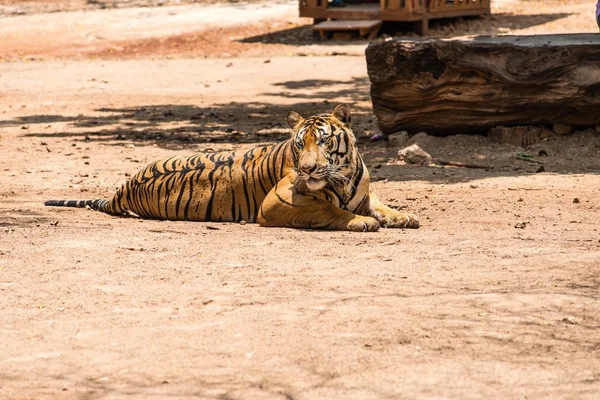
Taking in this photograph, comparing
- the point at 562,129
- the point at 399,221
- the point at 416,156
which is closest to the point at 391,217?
the point at 399,221

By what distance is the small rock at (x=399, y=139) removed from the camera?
1154 centimetres

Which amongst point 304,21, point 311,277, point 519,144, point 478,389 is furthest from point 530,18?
point 478,389

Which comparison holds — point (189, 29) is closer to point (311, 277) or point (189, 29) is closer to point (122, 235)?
point (122, 235)

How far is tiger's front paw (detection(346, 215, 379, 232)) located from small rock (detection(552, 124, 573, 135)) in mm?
3777

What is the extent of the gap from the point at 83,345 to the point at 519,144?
22.0 feet

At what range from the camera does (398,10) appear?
21.7 metres

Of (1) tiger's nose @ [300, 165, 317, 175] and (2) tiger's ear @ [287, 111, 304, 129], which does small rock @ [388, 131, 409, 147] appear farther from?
(1) tiger's nose @ [300, 165, 317, 175]

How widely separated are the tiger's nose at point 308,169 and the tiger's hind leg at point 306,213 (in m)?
0.28

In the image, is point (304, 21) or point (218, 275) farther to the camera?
point (304, 21)

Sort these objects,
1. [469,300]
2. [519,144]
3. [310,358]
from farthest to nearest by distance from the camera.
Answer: [519,144] → [469,300] → [310,358]

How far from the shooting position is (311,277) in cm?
629

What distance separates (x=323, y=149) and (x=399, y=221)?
752 millimetres

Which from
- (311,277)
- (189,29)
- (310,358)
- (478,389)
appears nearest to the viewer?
(478,389)

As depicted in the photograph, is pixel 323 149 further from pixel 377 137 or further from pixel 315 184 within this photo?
pixel 377 137
